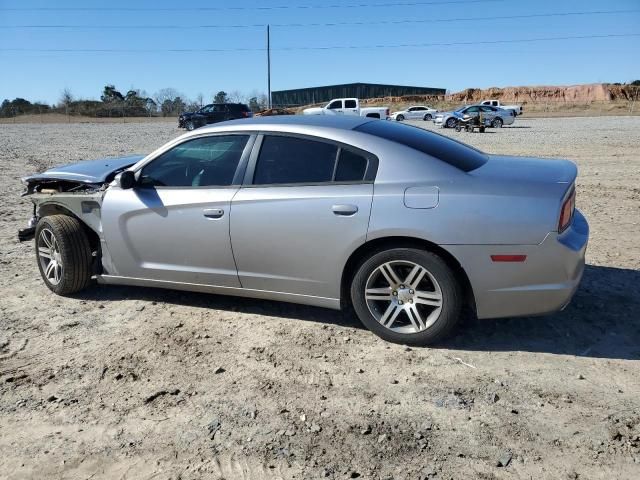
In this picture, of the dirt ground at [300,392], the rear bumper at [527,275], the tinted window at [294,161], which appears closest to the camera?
the dirt ground at [300,392]

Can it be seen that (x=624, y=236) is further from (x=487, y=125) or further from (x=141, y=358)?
(x=487, y=125)

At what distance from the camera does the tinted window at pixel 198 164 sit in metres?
4.50

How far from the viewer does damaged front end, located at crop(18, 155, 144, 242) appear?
4.97 m

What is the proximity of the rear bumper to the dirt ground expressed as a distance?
365mm

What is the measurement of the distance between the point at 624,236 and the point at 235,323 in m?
4.84

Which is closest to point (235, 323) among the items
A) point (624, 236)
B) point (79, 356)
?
point (79, 356)

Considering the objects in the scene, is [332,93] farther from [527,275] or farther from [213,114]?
[527,275]

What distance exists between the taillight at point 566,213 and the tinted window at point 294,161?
1609mm

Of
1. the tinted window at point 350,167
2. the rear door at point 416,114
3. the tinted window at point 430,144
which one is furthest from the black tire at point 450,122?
the tinted window at point 350,167

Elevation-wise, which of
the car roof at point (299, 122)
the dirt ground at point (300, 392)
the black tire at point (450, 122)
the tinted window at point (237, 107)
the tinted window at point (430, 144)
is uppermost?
the tinted window at point (237, 107)

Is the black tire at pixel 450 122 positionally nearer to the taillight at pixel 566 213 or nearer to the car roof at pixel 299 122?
the car roof at pixel 299 122

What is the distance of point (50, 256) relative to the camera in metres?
5.22

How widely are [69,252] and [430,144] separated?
326 centimetres

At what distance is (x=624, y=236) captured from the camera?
6.63 meters
